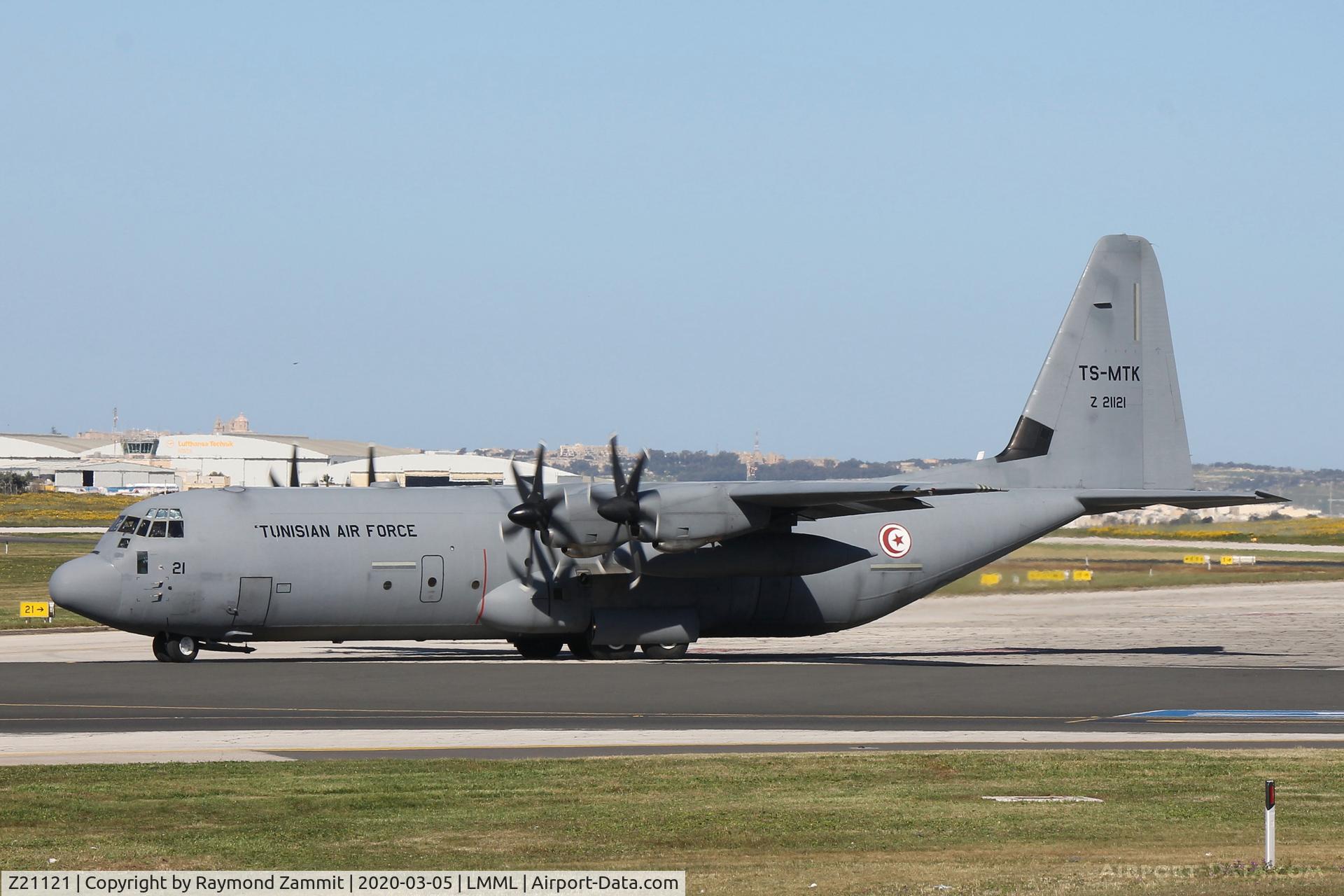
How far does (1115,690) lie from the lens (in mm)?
28250

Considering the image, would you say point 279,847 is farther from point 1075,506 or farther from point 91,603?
point 1075,506

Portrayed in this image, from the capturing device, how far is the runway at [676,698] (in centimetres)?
2119

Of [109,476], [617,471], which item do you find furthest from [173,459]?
[617,471]

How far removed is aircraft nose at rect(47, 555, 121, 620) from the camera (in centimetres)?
3077

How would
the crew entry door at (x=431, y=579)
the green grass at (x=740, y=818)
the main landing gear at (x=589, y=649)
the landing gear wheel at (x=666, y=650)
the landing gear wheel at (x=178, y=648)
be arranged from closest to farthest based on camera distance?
the green grass at (x=740, y=818)
the landing gear wheel at (x=178, y=648)
the crew entry door at (x=431, y=579)
the main landing gear at (x=589, y=649)
the landing gear wheel at (x=666, y=650)

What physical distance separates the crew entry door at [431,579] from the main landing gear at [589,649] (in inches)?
125

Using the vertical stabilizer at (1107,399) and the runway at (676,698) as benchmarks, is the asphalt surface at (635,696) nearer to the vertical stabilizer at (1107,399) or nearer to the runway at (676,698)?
the runway at (676,698)

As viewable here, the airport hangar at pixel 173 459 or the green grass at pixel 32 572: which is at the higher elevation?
the airport hangar at pixel 173 459

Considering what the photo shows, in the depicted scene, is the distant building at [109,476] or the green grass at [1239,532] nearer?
the green grass at [1239,532]

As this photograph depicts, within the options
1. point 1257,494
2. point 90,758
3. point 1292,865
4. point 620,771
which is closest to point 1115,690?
point 1257,494

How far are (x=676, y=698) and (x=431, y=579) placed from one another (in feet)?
26.6

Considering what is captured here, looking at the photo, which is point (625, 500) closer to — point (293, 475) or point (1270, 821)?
point (293, 475)

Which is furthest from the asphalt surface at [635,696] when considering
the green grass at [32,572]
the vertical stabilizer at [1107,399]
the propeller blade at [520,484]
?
the green grass at [32,572]

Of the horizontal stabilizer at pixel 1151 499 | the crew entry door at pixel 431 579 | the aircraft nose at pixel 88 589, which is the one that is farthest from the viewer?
the horizontal stabilizer at pixel 1151 499
